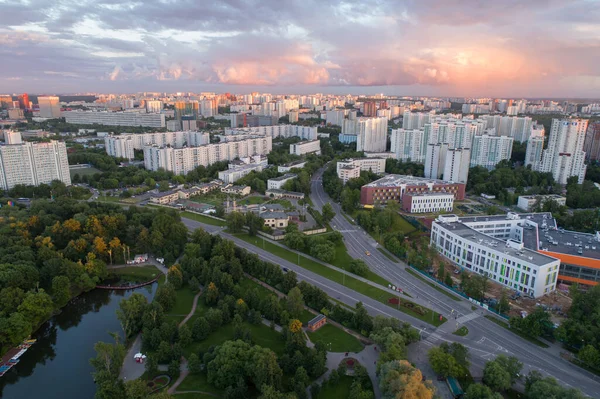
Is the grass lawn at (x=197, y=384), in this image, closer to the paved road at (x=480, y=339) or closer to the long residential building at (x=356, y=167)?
the paved road at (x=480, y=339)

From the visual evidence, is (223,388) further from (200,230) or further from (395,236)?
(395,236)

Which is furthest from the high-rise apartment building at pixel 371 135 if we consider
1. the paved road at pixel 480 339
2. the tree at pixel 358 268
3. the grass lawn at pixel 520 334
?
the grass lawn at pixel 520 334

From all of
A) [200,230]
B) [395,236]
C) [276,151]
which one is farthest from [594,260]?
[276,151]

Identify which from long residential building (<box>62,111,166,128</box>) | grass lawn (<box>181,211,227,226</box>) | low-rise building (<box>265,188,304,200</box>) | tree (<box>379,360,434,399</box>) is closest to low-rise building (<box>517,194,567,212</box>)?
low-rise building (<box>265,188,304,200</box>)

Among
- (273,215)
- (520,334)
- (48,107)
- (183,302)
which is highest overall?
(48,107)

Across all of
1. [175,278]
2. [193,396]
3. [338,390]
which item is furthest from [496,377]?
[175,278]

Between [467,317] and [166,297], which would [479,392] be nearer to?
[467,317]
